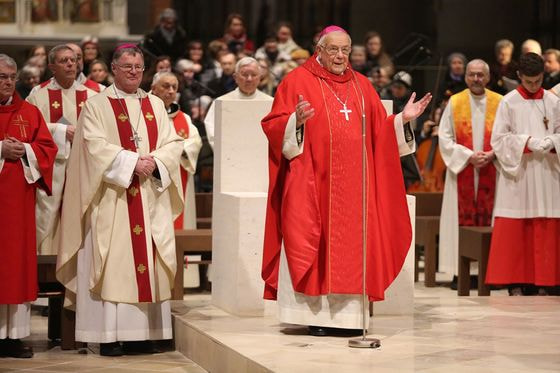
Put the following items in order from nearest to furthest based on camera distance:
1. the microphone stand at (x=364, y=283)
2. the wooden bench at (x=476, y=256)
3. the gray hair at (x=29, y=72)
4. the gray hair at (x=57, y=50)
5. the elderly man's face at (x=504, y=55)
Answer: the microphone stand at (x=364, y=283), the gray hair at (x=57, y=50), the wooden bench at (x=476, y=256), the gray hair at (x=29, y=72), the elderly man's face at (x=504, y=55)

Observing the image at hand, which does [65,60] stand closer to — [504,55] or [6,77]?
[6,77]

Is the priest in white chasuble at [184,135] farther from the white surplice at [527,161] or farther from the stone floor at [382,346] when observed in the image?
the white surplice at [527,161]

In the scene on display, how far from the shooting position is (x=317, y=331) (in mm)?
7895

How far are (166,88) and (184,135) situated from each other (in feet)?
1.82

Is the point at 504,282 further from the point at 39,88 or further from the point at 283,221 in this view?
the point at 39,88

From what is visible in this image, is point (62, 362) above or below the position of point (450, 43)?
below

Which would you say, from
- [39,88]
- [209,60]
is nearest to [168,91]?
[39,88]

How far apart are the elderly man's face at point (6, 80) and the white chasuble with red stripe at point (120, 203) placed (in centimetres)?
49

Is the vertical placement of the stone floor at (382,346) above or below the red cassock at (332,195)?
below

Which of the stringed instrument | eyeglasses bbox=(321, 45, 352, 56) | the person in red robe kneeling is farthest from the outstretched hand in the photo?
the stringed instrument

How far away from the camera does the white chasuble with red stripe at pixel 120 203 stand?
8242 millimetres

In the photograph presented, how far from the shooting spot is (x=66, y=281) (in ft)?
27.7

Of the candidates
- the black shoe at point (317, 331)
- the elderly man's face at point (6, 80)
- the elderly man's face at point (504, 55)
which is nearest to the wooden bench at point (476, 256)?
the black shoe at point (317, 331)

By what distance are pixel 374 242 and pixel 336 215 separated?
0.91ft
